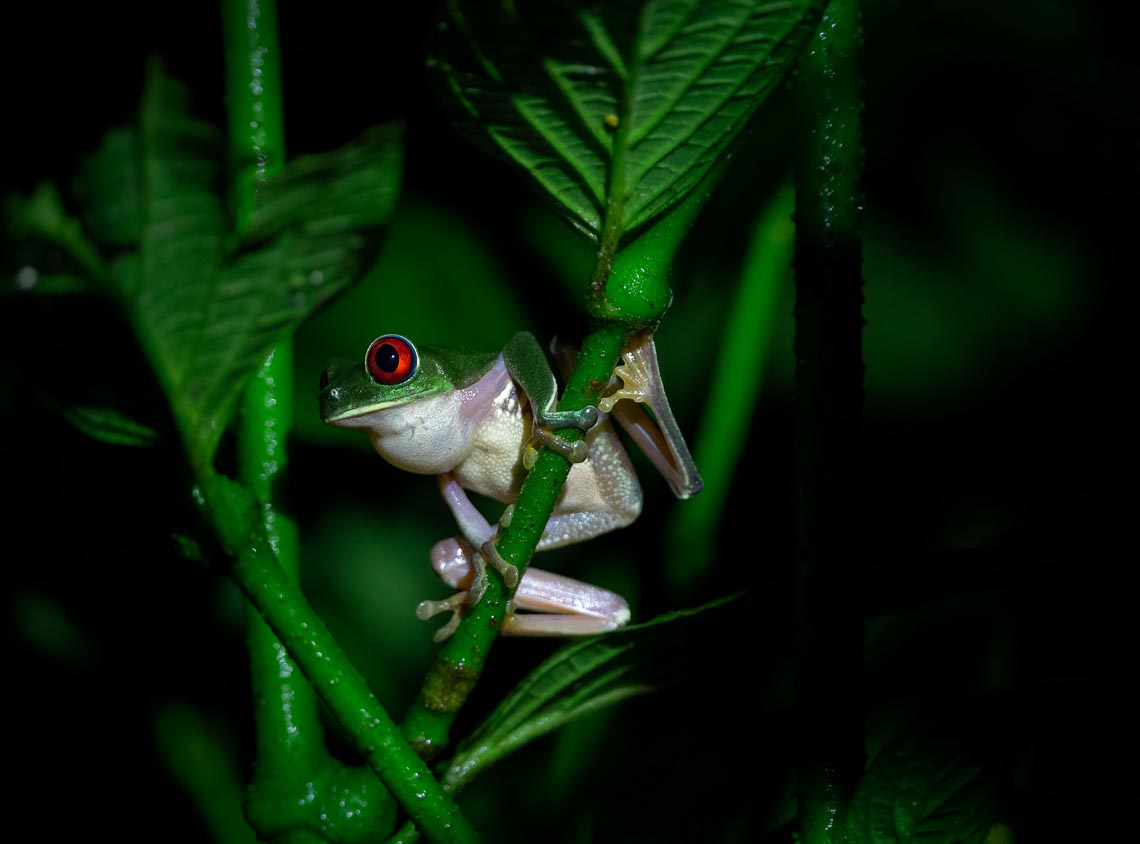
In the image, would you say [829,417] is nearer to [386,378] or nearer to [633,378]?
[633,378]

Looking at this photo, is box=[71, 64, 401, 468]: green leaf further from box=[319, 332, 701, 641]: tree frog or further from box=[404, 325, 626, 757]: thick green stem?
box=[319, 332, 701, 641]: tree frog

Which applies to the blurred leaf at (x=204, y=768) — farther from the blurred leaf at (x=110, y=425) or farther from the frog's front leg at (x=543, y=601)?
the blurred leaf at (x=110, y=425)

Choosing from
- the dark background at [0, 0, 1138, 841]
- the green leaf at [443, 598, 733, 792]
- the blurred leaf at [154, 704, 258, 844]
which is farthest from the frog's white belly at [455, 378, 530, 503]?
the blurred leaf at [154, 704, 258, 844]

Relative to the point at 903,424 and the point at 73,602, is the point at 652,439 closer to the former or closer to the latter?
the point at 903,424

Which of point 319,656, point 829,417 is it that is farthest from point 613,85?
point 319,656

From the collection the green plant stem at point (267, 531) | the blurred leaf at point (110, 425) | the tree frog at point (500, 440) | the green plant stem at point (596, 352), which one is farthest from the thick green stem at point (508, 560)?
the tree frog at point (500, 440)

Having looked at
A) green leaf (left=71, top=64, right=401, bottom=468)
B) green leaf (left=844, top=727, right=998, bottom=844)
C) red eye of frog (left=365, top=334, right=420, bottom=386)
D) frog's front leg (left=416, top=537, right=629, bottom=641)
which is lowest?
frog's front leg (left=416, top=537, right=629, bottom=641)

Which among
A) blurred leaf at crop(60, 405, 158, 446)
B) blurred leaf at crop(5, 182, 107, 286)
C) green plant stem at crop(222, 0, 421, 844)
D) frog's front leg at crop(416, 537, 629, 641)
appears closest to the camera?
blurred leaf at crop(5, 182, 107, 286)

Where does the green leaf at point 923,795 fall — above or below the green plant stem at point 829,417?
below
